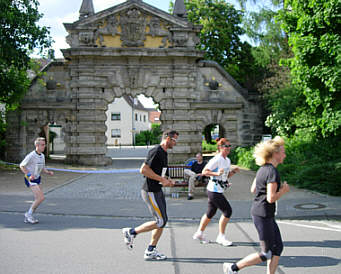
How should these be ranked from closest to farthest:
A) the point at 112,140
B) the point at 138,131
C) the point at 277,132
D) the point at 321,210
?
the point at 321,210, the point at 277,132, the point at 112,140, the point at 138,131

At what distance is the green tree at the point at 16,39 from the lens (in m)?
15.8

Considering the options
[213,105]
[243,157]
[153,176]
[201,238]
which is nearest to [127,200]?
[201,238]

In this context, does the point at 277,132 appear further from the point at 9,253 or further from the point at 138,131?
the point at 138,131

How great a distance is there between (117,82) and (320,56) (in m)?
12.5

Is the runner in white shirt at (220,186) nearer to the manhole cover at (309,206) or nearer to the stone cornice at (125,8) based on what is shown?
the manhole cover at (309,206)

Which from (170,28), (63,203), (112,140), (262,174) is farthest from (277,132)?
(112,140)

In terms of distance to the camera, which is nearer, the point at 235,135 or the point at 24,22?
the point at 24,22

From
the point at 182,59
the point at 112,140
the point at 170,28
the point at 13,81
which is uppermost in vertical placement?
the point at 170,28

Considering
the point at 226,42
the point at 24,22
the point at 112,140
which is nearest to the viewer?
the point at 24,22

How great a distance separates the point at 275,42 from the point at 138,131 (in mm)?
46854

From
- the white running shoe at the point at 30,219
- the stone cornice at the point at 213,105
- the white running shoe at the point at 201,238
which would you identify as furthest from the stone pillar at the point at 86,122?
the white running shoe at the point at 201,238

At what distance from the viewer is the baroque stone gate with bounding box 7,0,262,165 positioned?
815 inches

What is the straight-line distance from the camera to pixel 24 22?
16.3 metres

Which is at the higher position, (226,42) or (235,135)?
(226,42)
